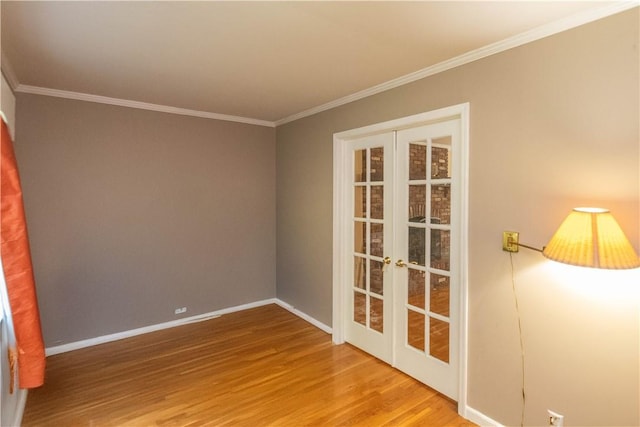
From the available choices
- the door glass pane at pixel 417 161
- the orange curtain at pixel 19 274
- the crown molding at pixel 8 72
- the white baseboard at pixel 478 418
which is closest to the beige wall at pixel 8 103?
the crown molding at pixel 8 72

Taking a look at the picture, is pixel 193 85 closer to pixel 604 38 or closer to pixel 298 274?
pixel 298 274

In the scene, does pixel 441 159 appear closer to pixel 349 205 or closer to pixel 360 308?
pixel 349 205

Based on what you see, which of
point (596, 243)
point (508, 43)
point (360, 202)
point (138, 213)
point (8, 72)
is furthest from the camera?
point (138, 213)

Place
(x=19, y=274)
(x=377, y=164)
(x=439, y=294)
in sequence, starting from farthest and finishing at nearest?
(x=377, y=164) < (x=439, y=294) < (x=19, y=274)

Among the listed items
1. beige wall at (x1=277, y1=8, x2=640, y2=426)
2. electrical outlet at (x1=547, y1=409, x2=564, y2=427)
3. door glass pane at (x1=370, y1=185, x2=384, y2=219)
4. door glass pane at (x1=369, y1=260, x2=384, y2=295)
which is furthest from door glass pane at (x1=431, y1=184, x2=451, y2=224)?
electrical outlet at (x1=547, y1=409, x2=564, y2=427)

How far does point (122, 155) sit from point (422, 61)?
299 centimetres

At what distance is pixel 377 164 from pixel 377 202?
0.35m

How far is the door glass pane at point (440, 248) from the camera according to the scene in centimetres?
255

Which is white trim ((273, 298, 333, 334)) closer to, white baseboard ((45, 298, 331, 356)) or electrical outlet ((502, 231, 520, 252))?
white baseboard ((45, 298, 331, 356))

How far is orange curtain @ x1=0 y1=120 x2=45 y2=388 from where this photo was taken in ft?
5.99

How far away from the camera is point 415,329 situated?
2850 millimetres

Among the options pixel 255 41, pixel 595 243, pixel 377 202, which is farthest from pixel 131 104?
pixel 595 243

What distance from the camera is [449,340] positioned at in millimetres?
2557

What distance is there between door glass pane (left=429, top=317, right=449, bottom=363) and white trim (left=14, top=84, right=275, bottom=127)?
3.08 metres
